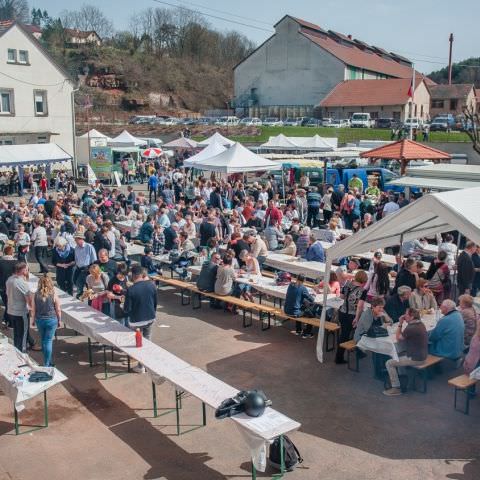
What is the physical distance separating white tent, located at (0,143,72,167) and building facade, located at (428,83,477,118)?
53435 millimetres

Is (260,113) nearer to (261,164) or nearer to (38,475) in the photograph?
(261,164)

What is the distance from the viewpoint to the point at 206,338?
10.1m

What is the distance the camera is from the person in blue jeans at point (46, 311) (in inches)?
324

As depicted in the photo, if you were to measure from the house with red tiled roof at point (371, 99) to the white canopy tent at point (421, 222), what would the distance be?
49753 millimetres

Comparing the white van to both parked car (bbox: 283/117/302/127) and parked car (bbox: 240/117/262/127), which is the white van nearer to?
parked car (bbox: 283/117/302/127)

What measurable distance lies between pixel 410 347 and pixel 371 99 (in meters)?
54.4

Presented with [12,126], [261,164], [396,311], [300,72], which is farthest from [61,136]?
[300,72]

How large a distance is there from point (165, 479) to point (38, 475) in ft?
4.34

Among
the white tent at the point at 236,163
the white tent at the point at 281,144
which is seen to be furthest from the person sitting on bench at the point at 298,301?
the white tent at the point at 281,144

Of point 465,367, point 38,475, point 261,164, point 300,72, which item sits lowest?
point 38,475

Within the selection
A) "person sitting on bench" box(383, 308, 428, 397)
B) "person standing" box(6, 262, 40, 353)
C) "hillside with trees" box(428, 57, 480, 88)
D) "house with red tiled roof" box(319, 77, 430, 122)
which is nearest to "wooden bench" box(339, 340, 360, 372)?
"person sitting on bench" box(383, 308, 428, 397)

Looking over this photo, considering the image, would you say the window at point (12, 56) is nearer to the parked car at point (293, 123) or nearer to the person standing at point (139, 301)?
Result: the parked car at point (293, 123)

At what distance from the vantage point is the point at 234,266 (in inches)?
478

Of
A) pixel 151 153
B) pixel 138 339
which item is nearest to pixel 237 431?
pixel 138 339
